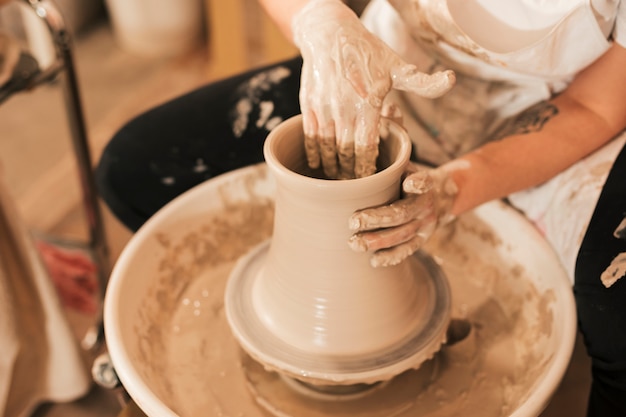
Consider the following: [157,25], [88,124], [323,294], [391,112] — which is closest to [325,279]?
[323,294]

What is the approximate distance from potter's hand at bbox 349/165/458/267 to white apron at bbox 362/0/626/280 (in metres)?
0.27

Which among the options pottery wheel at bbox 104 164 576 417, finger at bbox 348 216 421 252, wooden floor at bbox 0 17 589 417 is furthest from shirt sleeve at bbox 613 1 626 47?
wooden floor at bbox 0 17 589 417

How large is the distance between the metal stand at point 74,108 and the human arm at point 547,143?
0.98 metres

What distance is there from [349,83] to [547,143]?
1.43 ft

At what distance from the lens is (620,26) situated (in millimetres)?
1041

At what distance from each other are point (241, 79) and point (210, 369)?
663mm

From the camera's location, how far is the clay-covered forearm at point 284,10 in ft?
3.89

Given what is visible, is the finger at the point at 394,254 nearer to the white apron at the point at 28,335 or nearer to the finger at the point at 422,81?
the finger at the point at 422,81

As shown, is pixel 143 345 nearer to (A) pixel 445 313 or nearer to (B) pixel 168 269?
(B) pixel 168 269

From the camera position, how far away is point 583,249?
40.8 inches

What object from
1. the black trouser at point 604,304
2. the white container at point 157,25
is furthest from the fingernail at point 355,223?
the white container at point 157,25

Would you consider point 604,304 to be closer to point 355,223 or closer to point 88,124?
point 355,223

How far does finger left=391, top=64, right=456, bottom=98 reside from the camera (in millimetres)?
855

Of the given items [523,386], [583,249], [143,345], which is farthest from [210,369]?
[583,249]
